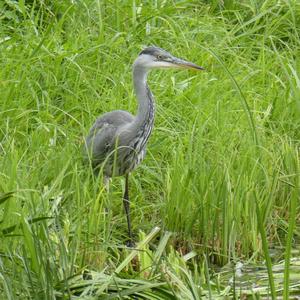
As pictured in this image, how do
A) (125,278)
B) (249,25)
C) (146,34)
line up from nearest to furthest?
(125,278) < (146,34) < (249,25)

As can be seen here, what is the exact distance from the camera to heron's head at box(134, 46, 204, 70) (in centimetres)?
609

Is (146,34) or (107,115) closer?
(107,115)

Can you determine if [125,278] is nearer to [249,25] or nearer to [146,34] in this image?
[146,34]

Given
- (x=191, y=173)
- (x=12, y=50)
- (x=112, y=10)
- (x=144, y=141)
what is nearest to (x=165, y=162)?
(x=144, y=141)

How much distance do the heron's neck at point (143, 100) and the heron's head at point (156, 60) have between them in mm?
39

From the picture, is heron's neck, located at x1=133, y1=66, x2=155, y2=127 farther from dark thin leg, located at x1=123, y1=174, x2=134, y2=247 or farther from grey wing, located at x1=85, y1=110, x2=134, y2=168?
dark thin leg, located at x1=123, y1=174, x2=134, y2=247

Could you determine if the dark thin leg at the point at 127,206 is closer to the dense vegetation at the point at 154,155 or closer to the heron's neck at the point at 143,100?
the dense vegetation at the point at 154,155

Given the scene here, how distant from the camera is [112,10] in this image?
7773 millimetres

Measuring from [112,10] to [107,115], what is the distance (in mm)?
1945

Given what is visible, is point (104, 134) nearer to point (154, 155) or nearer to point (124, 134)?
point (124, 134)

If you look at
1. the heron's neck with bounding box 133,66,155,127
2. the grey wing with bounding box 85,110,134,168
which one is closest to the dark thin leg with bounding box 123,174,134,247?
the grey wing with bounding box 85,110,134,168

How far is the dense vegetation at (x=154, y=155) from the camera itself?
13.7 feet

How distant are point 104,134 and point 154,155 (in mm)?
577

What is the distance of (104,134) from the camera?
5926 millimetres
